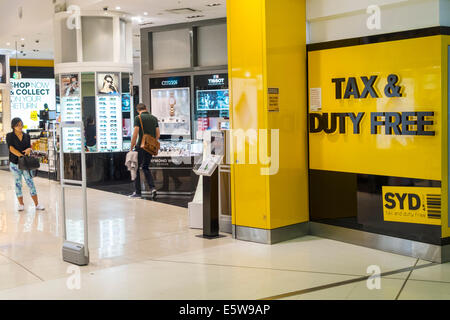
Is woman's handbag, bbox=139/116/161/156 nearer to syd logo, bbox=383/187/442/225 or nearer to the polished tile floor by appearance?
the polished tile floor

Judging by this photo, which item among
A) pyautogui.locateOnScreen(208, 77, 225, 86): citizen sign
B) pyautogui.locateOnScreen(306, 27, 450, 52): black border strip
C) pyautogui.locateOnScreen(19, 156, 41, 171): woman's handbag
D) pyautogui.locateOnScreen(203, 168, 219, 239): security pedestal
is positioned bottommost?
pyautogui.locateOnScreen(203, 168, 219, 239): security pedestal

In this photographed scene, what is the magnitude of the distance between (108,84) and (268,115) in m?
6.69

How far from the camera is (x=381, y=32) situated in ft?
19.6

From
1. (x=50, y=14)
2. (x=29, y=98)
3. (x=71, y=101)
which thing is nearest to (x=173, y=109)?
(x=71, y=101)

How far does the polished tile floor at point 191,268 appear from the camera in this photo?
4711 millimetres

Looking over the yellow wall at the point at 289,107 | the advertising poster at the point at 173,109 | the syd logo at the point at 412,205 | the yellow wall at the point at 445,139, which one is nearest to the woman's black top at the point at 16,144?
the yellow wall at the point at 289,107

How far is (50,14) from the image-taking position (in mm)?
13305

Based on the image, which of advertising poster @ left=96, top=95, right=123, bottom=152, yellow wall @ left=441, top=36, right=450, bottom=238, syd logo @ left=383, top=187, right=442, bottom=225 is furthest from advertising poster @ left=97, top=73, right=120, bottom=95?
yellow wall @ left=441, top=36, right=450, bottom=238

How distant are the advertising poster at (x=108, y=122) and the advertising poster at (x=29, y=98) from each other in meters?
13.4

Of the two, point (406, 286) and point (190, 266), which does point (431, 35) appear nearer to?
point (406, 286)

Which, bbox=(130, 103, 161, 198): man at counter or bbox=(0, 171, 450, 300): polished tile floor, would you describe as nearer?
bbox=(0, 171, 450, 300): polished tile floor

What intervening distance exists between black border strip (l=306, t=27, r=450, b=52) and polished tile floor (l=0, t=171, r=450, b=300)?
85.8 inches

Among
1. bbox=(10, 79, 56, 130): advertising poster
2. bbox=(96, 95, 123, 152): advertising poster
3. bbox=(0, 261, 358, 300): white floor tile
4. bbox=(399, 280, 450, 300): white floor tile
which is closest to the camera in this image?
bbox=(399, 280, 450, 300): white floor tile

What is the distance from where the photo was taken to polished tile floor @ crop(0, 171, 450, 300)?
15.5 feet
